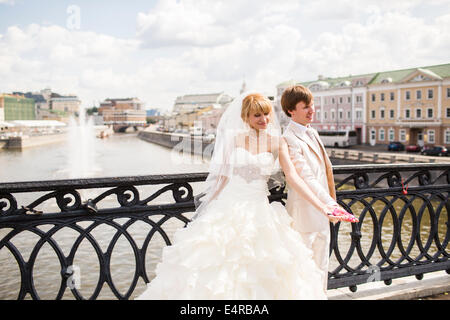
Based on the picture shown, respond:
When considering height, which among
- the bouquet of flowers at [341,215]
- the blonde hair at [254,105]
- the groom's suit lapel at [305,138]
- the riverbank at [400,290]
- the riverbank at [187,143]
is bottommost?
the riverbank at [187,143]

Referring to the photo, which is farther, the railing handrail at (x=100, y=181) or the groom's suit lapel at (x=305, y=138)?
the groom's suit lapel at (x=305, y=138)

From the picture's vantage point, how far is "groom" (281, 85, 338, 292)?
2.79 m

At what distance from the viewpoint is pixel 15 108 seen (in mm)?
128375

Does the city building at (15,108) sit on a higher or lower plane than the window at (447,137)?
higher

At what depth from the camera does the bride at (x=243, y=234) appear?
2.44 metres

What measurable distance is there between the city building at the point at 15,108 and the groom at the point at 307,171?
127 m

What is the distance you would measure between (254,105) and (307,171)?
559mm

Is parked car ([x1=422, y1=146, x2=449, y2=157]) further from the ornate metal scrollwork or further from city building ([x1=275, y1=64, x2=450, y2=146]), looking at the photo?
the ornate metal scrollwork

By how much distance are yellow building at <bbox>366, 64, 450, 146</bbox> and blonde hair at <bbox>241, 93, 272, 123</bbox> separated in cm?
4793

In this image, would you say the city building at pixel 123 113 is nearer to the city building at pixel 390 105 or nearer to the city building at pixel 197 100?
the city building at pixel 197 100

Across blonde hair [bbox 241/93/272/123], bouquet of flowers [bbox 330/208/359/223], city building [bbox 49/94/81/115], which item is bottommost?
bouquet of flowers [bbox 330/208/359/223]

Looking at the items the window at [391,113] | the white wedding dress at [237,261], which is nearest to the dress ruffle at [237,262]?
the white wedding dress at [237,261]

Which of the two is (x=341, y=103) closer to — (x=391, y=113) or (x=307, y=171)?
(x=391, y=113)

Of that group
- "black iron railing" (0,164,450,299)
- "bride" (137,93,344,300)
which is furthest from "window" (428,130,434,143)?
"bride" (137,93,344,300)
